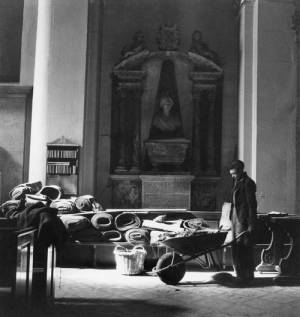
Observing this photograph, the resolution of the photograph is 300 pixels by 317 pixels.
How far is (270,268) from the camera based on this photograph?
8727 millimetres

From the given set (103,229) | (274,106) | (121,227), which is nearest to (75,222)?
(103,229)

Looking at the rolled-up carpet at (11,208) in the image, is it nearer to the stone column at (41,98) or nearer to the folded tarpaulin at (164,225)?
the stone column at (41,98)

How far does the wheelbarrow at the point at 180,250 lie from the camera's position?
7.32m

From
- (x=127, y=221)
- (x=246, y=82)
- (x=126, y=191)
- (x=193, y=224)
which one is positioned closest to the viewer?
(x=193, y=224)

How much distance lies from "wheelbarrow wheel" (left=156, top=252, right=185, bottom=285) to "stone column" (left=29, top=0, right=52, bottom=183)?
4985mm

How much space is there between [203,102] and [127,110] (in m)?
2.10

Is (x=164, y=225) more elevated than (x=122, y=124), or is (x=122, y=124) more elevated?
(x=122, y=124)

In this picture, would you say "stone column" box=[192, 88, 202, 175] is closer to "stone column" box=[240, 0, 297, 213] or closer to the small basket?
"stone column" box=[240, 0, 297, 213]

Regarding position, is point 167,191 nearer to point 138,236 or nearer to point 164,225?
point 164,225

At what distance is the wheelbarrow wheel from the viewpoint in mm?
7336

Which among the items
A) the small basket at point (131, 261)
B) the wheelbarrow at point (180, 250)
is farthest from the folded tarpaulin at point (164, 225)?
the wheelbarrow at point (180, 250)

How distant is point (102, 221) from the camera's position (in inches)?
382

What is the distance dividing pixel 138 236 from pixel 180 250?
1.86 m

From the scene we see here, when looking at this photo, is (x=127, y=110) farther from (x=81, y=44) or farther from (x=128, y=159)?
(x=81, y=44)
